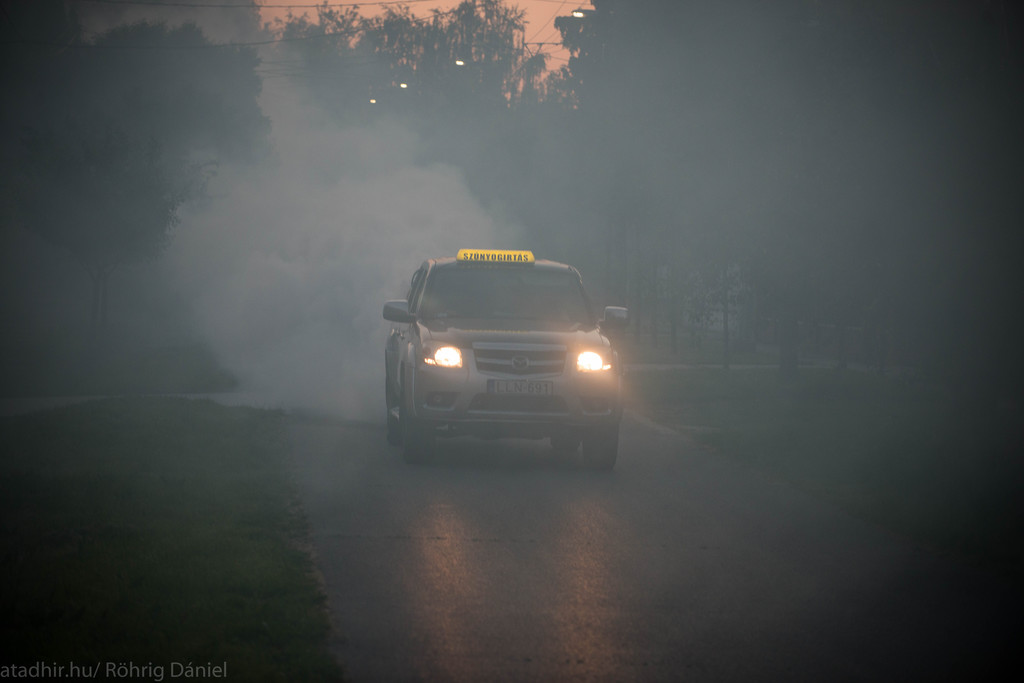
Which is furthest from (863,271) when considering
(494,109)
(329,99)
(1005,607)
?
(329,99)

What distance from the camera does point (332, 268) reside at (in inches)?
826

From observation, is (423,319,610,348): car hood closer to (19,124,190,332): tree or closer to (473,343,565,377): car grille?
(473,343,565,377): car grille

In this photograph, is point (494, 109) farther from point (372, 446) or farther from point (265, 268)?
point (372, 446)

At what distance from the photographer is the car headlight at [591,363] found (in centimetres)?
1015

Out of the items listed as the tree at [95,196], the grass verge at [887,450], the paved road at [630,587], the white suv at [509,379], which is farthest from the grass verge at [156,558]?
the tree at [95,196]

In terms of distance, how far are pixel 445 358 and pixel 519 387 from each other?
747 millimetres

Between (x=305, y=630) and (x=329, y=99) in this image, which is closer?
(x=305, y=630)

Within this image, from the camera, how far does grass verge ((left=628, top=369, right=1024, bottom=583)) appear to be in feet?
25.8

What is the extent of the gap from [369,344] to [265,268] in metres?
5.02

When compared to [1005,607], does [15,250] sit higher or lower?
higher

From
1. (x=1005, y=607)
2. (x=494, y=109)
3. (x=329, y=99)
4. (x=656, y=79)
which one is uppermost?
(x=329, y=99)

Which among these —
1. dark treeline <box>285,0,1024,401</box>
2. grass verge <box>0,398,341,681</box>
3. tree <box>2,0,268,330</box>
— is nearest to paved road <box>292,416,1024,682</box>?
grass verge <box>0,398,341,681</box>

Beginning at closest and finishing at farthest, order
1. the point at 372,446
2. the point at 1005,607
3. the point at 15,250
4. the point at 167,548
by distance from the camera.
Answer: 1. the point at 1005,607
2. the point at 167,548
3. the point at 372,446
4. the point at 15,250

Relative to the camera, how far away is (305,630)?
16.5ft
